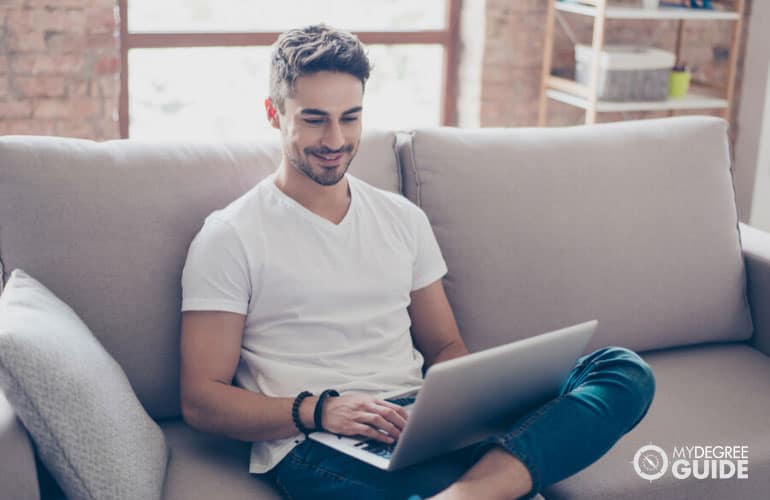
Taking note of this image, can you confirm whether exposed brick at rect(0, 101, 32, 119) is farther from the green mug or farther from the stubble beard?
the green mug

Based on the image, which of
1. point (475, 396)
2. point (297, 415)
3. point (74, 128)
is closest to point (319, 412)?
point (297, 415)

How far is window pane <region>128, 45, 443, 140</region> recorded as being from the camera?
335 centimetres

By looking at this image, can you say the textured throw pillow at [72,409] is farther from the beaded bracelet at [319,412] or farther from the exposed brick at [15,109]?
the exposed brick at [15,109]

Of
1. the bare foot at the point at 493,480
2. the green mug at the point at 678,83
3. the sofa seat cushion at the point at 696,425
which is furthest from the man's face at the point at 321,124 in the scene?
the green mug at the point at 678,83

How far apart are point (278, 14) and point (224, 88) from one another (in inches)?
12.7

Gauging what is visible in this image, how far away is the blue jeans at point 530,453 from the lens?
147 centimetres

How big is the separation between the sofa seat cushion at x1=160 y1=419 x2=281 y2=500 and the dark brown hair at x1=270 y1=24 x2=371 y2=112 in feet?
1.96

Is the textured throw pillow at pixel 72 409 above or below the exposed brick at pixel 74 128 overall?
below

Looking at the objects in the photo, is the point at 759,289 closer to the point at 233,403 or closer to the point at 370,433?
the point at 370,433

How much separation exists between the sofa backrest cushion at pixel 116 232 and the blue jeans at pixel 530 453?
343 millimetres

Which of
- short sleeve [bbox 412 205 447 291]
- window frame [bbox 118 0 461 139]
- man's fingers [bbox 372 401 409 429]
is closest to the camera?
man's fingers [bbox 372 401 409 429]

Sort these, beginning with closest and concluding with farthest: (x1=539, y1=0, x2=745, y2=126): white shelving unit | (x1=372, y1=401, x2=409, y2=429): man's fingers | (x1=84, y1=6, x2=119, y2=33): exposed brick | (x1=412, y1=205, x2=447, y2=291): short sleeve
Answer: (x1=372, y1=401, x2=409, y2=429): man's fingers, (x1=412, y1=205, x2=447, y2=291): short sleeve, (x1=84, y1=6, x2=119, y2=33): exposed brick, (x1=539, y1=0, x2=745, y2=126): white shelving unit

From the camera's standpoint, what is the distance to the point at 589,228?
2.08 metres

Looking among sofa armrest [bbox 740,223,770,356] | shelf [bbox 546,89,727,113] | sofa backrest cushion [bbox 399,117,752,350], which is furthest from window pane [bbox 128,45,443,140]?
sofa armrest [bbox 740,223,770,356]
